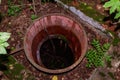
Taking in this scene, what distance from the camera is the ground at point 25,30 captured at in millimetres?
4113

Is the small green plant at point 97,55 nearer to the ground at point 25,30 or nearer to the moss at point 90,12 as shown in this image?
the ground at point 25,30

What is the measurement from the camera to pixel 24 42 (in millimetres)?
Answer: 4070

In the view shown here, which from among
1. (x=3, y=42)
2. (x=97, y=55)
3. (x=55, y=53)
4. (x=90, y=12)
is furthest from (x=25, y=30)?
(x=3, y=42)

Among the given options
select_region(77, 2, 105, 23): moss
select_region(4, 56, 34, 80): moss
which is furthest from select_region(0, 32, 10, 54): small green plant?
select_region(77, 2, 105, 23): moss

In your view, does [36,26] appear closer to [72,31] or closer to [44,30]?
[44,30]

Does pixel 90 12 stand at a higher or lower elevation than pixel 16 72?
higher

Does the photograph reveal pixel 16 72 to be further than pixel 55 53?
No

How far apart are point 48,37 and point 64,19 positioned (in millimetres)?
634

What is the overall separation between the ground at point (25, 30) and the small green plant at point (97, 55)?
0.28 ft

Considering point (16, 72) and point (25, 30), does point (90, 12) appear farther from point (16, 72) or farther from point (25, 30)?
point (16, 72)

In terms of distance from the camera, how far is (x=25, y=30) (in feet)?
14.9

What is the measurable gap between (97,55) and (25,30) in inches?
54.5

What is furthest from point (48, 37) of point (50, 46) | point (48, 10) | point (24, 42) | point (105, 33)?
point (105, 33)

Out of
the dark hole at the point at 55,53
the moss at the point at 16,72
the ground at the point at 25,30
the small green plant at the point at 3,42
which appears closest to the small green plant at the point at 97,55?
the ground at the point at 25,30
